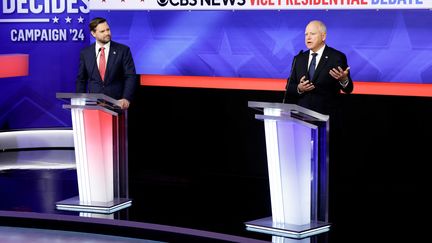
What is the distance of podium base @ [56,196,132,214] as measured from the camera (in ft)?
19.1

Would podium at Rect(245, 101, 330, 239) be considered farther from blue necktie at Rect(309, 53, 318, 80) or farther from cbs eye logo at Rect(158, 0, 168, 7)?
cbs eye logo at Rect(158, 0, 168, 7)

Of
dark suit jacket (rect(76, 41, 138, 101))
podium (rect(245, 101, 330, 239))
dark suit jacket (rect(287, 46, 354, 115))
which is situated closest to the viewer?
podium (rect(245, 101, 330, 239))

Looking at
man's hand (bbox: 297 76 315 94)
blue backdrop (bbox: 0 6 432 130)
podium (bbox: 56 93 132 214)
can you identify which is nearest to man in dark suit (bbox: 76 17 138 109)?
podium (bbox: 56 93 132 214)

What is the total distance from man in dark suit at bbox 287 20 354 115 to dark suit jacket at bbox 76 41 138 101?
1378 mm

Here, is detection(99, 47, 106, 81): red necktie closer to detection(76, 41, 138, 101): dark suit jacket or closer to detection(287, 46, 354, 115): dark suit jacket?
detection(76, 41, 138, 101): dark suit jacket

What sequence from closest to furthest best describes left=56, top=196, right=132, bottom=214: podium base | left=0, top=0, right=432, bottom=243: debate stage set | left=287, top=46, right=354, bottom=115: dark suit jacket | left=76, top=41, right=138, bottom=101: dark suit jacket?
left=0, top=0, right=432, bottom=243: debate stage set
left=287, top=46, right=354, bottom=115: dark suit jacket
left=56, top=196, right=132, bottom=214: podium base
left=76, top=41, right=138, bottom=101: dark suit jacket

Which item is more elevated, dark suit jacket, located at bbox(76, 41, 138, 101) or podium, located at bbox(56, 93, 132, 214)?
dark suit jacket, located at bbox(76, 41, 138, 101)

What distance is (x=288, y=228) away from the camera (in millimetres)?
5195

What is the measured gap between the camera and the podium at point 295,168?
5.11m

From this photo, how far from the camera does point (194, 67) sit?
7566mm

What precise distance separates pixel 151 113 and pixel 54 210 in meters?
2.06

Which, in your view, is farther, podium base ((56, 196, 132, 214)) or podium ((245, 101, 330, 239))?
podium base ((56, 196, 132, 214))

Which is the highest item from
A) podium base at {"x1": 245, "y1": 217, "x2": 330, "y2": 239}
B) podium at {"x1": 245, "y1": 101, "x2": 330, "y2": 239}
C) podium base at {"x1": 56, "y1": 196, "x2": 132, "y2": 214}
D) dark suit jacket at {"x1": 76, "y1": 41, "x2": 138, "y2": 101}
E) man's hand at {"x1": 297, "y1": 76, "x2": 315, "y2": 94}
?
dark suit jacket at {"x1": 76, "y1": 41, "x2": 138, "y2": 101}

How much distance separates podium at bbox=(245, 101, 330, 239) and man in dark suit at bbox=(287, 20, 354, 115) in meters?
0.45
